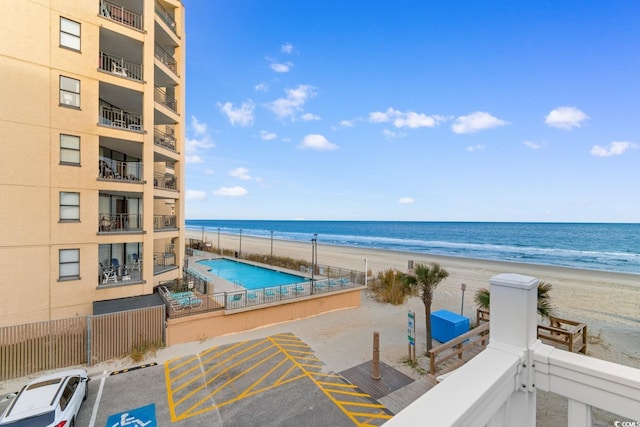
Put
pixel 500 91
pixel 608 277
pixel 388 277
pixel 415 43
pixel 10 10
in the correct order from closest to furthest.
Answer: pixel 10 10
pixel 388 277
pixel 415 43
pixel 500 91
pixel 608 277

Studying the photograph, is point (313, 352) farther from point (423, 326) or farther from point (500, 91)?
point (500, 91)

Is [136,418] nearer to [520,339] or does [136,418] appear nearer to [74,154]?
[520,339]

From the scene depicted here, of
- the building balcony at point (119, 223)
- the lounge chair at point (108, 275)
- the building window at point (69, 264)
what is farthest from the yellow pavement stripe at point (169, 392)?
the building balcony at point (119, 223)

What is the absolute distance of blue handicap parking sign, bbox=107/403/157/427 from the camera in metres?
8.39

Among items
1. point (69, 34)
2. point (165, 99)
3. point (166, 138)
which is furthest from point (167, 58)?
point (69, 34)

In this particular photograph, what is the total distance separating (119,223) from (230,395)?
1155cm

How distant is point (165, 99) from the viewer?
63.1 ft

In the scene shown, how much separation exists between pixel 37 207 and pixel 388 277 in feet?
68.4

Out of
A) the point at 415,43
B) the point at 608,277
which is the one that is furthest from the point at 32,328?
Result: the point at 608,277

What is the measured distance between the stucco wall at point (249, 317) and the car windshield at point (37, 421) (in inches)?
228

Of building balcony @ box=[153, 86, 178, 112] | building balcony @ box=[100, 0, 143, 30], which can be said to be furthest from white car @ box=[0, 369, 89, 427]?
building balcony @ box=[100, 0, 143, 30]

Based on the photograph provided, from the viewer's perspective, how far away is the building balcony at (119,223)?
15.0 metres

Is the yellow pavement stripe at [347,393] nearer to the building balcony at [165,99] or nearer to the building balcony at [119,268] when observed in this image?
the building balcony at [119,268]

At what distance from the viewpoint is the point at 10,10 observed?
1210cm
